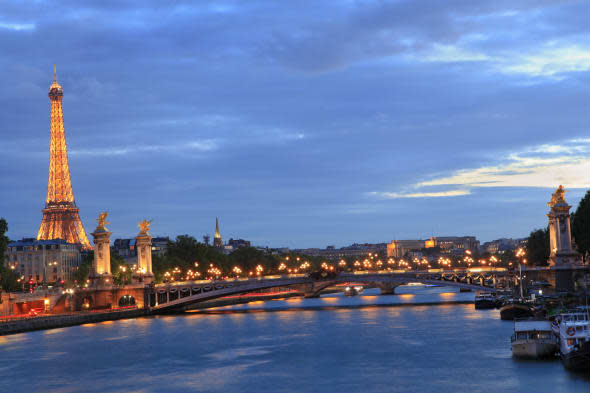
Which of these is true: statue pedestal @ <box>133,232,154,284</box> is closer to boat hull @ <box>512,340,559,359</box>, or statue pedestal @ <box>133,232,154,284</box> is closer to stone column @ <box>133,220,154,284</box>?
stone column @ <box>133,220,154,284</box>

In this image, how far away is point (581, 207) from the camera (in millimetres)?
86750

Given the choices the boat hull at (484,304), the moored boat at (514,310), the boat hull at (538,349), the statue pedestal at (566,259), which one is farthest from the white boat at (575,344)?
the statue pedestal at (566,259)

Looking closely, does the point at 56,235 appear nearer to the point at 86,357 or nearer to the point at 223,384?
the point at 86,357

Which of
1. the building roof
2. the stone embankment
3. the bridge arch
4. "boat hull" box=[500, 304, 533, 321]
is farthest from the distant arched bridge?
the building roof

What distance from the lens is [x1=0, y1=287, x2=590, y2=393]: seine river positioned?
3953cm

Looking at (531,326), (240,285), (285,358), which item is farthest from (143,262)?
(531,326)

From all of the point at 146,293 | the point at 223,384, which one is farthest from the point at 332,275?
the point at 223,384

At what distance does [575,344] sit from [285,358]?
16431mm

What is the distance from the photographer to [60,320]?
69.4 metres

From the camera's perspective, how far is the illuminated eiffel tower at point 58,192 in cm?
11975

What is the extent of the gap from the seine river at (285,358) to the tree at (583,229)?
1550 cm

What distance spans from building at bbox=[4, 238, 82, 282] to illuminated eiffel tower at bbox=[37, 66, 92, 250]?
1.86 m

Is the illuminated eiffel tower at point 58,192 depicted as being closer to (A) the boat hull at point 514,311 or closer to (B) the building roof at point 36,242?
(B) the building roof at point 36,242

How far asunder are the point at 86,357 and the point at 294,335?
15.3m
